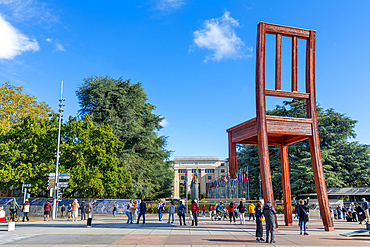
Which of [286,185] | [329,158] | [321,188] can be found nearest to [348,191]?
[329,158]

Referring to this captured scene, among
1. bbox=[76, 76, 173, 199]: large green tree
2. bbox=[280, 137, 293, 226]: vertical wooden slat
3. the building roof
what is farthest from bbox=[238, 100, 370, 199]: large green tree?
bbox=[280, 137, 293, 226]: vertical wooden slat

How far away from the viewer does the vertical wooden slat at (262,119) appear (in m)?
13.3

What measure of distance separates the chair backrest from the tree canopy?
31955mm

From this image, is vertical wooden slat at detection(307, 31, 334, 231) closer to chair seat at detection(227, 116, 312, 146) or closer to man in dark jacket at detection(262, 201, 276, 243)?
chair seat at detection(227, 116, 312, 146)

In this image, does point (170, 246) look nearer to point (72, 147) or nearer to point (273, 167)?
point (72, 147)

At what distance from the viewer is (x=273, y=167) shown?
40.4 meters

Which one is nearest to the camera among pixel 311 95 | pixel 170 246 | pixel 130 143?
pixel 170 246

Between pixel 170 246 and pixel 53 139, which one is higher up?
pixel 53 139

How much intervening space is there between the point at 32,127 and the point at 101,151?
7566 mm

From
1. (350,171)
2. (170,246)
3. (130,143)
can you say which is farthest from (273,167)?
(170,246)

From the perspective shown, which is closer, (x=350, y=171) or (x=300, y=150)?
(x=350, y=171)

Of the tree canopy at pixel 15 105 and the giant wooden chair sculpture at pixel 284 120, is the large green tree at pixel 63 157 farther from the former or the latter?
the giant wooden chair sculpture at pixel 284 120

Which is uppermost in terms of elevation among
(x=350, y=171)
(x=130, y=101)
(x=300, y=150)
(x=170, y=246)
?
(x=130, y=101)

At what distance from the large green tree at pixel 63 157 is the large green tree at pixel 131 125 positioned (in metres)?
4.09
